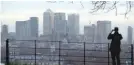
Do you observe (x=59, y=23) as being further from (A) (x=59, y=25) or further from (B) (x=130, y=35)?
(B) (x=130, y=35)

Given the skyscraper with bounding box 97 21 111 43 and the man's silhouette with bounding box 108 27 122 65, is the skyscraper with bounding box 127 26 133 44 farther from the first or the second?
the skyscraper with bounding box 97 21 111 43

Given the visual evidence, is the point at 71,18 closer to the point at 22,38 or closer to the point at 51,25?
the point at 51,25

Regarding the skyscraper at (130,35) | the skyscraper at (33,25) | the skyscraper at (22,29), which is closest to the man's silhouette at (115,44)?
the skyscraper at (130,35)

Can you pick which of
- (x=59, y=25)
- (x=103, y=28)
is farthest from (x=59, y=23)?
(x=103, y=28)

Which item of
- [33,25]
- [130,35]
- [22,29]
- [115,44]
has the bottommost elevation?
[115,44]

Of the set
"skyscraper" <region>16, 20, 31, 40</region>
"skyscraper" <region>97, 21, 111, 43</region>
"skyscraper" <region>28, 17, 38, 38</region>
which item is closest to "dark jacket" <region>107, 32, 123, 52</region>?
"skyscraper" <region>97, 21, 111, 43</region>

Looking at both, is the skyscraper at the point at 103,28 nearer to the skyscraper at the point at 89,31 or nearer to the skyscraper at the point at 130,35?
the skyscraper at the point at 89,31
